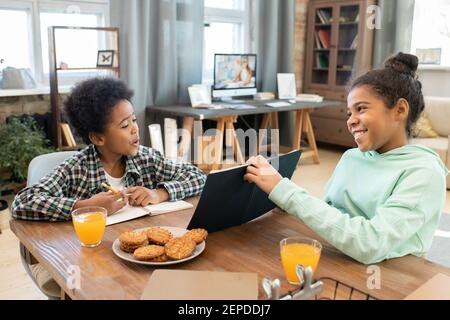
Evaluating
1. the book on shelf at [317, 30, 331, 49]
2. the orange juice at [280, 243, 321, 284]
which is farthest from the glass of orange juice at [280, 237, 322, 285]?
the book on shelf at [317, 30, 331, 49]

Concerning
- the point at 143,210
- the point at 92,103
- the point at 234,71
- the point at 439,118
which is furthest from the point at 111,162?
the point at 439,118

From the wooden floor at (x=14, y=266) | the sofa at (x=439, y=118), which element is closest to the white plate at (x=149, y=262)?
the wooden floor at (x=14, y=266)

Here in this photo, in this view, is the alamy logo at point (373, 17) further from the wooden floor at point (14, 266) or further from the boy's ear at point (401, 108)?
the boy's ear at point (401, 108)

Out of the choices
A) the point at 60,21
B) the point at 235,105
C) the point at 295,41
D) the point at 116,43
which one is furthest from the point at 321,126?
the point at 60,21

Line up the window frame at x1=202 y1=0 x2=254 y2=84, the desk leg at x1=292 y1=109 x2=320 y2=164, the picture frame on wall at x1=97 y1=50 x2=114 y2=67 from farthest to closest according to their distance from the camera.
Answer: the desk leg at x1=292 y1=109 x2=320 y2=164
the window frame at x1=202 y1=0 x2=254 y2=84
the picture frame on wall at x1=97 y1=50 x2=114 y2=67

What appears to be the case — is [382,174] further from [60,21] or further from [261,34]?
[261,34]

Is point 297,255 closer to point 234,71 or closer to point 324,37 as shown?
point 234,71

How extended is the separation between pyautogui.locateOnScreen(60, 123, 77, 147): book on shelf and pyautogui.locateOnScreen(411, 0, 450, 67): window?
3.88m

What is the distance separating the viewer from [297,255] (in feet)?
3.07

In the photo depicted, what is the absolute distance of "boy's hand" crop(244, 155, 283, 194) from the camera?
1102 millimetres

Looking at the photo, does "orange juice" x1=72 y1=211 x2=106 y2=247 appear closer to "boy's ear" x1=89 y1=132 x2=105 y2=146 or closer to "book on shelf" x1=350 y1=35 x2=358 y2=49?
"boy's ear" x1=89 y1=132 x2=105 y2=146

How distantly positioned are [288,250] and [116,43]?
3253mm

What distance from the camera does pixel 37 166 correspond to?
1.51m

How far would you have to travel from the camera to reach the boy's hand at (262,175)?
3.61 ft
